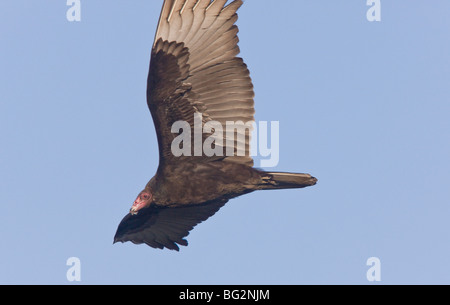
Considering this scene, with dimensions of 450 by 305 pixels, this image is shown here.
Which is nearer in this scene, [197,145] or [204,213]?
[197,145]

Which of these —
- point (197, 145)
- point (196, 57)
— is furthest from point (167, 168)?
point (196, 57)

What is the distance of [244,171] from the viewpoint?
9.92 meters

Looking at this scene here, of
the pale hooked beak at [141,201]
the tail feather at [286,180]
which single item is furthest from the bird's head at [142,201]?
the tail feather at [286,180]

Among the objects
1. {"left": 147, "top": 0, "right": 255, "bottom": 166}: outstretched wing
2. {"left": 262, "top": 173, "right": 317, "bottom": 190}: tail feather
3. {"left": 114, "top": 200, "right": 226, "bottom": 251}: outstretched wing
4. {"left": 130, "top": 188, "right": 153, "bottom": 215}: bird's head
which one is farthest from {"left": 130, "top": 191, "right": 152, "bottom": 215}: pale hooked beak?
{"left": 262, "top": 173, "right": 317, "bottom": 190}: tail feather

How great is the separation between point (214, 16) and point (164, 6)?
1.93 ft

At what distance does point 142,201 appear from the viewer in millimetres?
10234

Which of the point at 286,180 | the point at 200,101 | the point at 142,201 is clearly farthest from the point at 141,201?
the point at 286,180

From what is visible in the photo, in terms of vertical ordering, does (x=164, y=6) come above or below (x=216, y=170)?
above

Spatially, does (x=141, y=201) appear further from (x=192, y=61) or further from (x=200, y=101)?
(x=192, y=61)

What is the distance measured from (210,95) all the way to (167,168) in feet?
3.41
